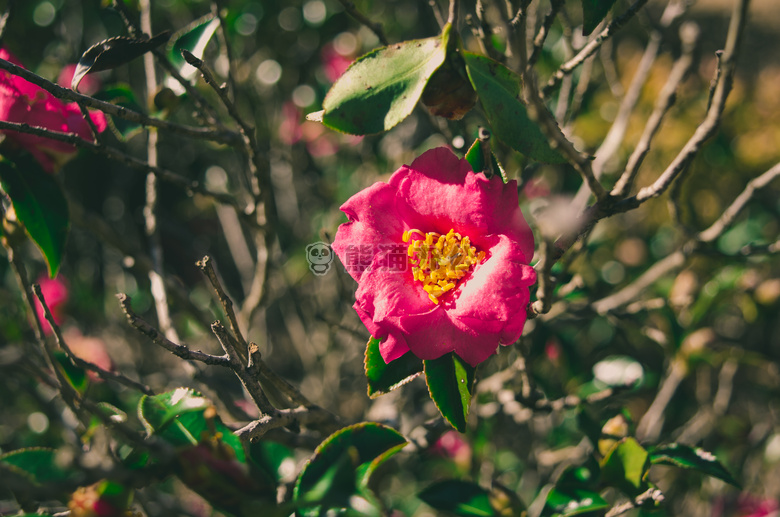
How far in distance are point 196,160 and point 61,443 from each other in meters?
1.43

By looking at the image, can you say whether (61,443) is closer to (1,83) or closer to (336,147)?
(1,83)

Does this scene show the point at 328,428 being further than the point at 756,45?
No

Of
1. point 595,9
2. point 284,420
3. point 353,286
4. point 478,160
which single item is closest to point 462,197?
point 478,160

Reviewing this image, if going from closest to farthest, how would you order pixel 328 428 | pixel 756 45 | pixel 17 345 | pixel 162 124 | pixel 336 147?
pixel 162 124 → pixel 328 428 → pixel 17 345 → pixel 336 147 → pixel 756 45

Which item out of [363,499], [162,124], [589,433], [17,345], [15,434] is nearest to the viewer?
[363,499]

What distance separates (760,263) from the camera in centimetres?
152

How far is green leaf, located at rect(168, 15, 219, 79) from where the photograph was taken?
1014mm

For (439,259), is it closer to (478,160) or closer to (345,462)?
(478,160)

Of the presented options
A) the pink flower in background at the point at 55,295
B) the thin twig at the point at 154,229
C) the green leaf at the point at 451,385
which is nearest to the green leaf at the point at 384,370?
the green leaf at the point at 451,385

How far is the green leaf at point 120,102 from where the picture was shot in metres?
1.01

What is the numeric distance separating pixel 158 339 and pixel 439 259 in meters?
0.46

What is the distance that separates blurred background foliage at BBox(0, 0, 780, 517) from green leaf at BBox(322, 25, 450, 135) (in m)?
0.41

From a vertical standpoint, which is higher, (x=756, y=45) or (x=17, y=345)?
(x=17, y=345)

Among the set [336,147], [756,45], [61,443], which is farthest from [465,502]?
[756,45]
